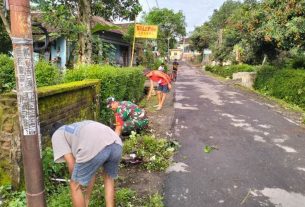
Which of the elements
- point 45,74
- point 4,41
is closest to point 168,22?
point 4,41

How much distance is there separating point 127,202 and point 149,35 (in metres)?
14.3

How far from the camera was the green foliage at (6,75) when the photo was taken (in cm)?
629

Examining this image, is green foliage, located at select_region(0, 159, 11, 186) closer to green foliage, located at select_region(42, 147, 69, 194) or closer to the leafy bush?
green foliage, located at select_region(42, 147, 69, 194)

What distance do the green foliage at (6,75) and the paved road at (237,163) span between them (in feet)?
11.3

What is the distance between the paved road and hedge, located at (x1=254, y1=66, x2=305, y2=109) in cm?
402

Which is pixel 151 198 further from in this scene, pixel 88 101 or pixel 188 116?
pixel 188 116

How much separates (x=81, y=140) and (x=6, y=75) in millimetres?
3712

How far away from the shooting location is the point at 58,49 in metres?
18.8

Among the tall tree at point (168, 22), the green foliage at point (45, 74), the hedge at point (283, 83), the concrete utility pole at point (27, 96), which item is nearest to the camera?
the concrete utility pole at point (27, 96)

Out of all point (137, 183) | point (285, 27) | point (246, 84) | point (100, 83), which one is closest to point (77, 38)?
point (100, 83)

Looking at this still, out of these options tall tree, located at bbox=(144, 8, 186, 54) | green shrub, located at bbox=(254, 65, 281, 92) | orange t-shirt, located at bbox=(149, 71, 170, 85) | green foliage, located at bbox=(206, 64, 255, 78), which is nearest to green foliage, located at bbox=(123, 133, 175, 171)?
orange t-shirt, located at bbox=(149, 71, 170, 85)

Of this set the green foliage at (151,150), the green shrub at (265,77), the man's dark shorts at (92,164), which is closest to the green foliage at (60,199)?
the man's dark shorts at (92,164)

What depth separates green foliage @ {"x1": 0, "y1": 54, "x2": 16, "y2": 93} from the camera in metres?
6.29

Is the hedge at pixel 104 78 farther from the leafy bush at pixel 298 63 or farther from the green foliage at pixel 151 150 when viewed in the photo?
the leafy bush at pixel 298 63
